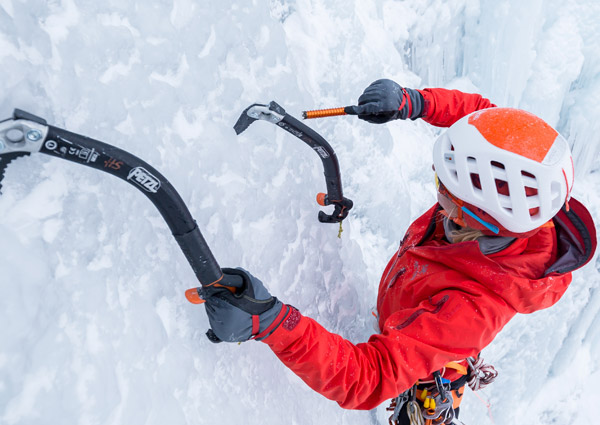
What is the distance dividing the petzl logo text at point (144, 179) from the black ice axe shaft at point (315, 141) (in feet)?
1.78

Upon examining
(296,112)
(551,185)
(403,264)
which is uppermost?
(296,112)

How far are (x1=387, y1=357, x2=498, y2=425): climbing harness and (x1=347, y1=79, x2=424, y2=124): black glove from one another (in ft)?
2.96

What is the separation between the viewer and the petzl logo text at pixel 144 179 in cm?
83

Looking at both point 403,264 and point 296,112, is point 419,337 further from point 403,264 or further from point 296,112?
point 296,112

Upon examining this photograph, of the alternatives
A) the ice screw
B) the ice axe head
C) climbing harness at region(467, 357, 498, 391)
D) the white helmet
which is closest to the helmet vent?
the white helmet

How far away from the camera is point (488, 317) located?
1156 mm

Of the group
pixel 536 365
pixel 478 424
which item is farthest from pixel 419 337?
pixel 536 365

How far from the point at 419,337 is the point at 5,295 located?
35.1 inches

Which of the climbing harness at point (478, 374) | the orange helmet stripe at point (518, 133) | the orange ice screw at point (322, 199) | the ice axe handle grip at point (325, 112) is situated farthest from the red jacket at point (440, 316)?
the climbing harness at point (478, 374)

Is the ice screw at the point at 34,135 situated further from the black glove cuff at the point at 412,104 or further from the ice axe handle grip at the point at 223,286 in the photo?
the black glove cuff at the point at 412,104

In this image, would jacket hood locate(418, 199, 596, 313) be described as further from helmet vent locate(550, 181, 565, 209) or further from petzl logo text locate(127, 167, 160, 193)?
petzl logo text locate(127, 167, 160, 193)

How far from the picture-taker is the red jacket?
1.09m

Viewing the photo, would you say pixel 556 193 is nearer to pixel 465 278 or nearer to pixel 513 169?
pixel 513 169

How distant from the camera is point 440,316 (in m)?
1.14
